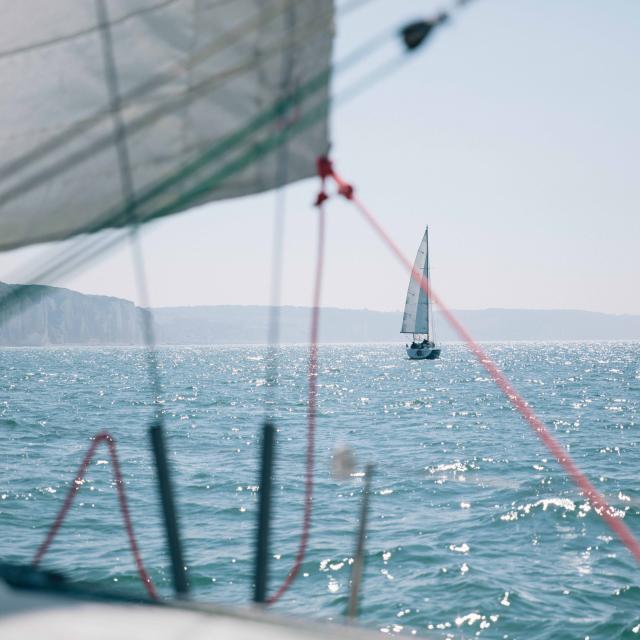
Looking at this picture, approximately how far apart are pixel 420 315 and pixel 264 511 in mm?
76835

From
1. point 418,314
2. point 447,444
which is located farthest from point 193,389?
point 447,444

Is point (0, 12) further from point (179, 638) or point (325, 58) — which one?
point (179, 638)

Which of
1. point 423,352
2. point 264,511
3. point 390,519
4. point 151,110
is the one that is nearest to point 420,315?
point 423,352

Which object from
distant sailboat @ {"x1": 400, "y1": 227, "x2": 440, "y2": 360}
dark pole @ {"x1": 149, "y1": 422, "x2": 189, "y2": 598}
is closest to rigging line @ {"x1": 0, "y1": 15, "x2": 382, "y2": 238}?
dark pole @ {"x1": 149, "y1": 422, "x2": 189, "y2": 598}

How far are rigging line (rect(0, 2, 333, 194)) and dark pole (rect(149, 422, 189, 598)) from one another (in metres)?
1.15

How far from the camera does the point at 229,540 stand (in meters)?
13.6

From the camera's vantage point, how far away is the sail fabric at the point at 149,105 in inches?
119

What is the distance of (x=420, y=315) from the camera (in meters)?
78.9

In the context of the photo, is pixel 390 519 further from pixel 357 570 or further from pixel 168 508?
pixel 168 508

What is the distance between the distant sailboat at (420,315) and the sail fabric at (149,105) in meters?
63.2

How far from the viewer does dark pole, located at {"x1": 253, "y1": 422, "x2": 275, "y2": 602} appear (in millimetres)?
2633

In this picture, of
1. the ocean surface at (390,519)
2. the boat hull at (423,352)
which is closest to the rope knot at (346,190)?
the ocean surface at (390,519)

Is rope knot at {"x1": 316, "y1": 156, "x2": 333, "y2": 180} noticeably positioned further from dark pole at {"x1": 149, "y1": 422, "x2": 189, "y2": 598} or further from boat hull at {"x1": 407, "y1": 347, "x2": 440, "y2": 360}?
boat hull at {"x1": 407, "y1": 347, "x2": 440, "y2": 360}

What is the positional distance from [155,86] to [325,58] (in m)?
0.69
